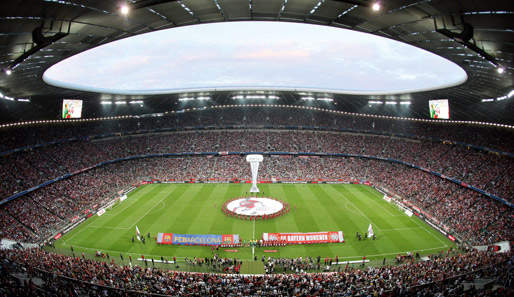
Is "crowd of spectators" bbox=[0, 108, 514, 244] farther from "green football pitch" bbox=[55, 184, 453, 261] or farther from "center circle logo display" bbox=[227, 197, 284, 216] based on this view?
"center circle logo display" bbox=[227, 197, 284, 216]

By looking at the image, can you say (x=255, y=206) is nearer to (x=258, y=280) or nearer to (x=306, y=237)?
(x=306, y=237)

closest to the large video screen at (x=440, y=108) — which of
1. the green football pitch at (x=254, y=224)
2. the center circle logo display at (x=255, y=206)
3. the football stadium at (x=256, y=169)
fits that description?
the football stadium at (x=256, y=169)

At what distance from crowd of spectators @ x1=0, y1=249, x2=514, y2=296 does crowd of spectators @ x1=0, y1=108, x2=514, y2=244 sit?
12.2m

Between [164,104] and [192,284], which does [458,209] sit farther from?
[164,104]

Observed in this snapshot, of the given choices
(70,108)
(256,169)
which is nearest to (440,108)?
(256,169)

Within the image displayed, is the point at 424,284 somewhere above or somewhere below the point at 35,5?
below

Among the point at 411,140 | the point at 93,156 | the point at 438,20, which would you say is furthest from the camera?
the point at 411,140

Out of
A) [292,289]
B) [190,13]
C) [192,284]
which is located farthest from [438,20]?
[192,284]

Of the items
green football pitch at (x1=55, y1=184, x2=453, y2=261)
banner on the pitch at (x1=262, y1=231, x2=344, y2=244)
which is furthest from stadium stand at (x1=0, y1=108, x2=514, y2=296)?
banner on the pitch at (x1=262, y1=231, x2=344, y2=244)

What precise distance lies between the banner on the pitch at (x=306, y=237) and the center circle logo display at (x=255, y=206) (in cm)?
723

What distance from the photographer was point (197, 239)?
92.0 ft

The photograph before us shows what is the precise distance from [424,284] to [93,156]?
54.3 metres

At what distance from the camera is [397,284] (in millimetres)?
16609

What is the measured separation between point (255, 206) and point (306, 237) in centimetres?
1106
